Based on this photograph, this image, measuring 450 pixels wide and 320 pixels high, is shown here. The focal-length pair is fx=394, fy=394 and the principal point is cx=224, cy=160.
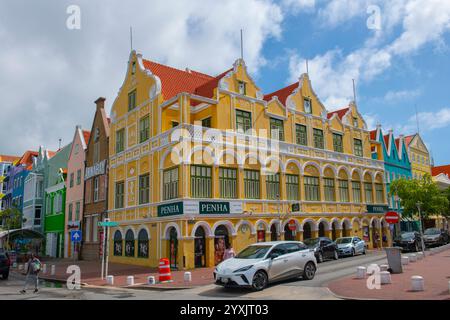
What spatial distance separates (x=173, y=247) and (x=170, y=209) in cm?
235

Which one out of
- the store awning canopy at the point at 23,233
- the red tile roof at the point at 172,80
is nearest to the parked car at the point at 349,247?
the red tile roof at the point at 172,80

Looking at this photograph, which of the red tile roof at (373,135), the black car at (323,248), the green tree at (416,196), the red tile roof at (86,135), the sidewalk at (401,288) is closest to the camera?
the sidewalk at (401,288)

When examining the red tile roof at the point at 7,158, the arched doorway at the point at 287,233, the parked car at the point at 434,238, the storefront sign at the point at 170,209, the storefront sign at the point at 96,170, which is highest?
the red tile roof at the point at 7,158

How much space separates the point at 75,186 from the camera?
40.2m

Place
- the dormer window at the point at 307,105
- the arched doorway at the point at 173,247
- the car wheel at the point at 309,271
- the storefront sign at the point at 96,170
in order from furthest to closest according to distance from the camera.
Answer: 1. the storefront sign at the point at 96,170
2. the dormer window at the point at 307,105
3. the arched doorway at the point at 173,247
4. the car wheel at the point at 309,271

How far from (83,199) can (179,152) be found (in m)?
17.8

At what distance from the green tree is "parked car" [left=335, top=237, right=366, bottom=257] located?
39.1 ft

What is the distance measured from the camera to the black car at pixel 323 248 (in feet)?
75.9

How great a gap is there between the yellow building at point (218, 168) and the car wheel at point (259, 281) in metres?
10.0

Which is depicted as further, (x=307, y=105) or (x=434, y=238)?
(x=307, y=105)

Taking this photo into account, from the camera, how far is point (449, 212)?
47.0 metres

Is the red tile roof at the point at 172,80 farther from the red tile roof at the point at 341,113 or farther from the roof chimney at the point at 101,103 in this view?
the red tile roof at the point at 341,113

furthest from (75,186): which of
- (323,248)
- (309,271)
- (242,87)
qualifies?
(309,271)

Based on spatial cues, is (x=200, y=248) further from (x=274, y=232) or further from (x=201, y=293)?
(x=201, y=293)
